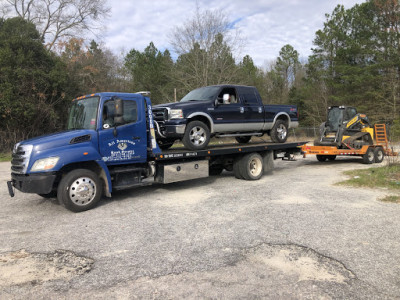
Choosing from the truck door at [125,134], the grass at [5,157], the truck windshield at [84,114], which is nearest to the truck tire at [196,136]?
the truck door at [125,134]

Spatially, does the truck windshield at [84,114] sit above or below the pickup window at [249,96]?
below

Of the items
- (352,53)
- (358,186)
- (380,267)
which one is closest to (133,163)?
(380,267)

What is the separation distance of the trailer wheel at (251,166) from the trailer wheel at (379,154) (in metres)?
6.83

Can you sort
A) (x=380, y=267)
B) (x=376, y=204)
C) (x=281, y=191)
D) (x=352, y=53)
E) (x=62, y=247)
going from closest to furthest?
1. (x=380, y=267)
2. (x=62, y=247)
3. (x=376, y=204)
4. (x=281, y=191)
5. (x=352, y=53)

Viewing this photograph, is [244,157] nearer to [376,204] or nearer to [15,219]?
[376,204]

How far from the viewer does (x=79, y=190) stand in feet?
20.5

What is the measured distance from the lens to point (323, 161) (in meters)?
14.9

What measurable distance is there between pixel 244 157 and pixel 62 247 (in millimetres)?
6082

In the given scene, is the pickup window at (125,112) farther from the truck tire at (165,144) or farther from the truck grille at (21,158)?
the truck tire at (165,144)

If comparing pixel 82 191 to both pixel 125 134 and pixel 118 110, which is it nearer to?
pixel 125 134

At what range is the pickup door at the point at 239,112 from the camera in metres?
8.74

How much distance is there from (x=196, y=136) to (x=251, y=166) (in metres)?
2.42

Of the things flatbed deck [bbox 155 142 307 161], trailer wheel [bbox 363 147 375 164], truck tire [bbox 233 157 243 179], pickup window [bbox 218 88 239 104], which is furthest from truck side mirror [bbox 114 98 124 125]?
trailer wheel [bbox 363 147 375 164]

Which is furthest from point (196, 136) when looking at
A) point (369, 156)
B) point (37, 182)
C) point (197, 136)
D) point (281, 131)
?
point (369, 156)
